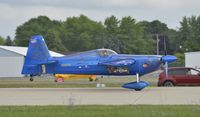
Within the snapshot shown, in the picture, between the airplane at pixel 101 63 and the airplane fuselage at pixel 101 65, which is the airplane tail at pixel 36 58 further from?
the airplane fuselage at pixel 101 65

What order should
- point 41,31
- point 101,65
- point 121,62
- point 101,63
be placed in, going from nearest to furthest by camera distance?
point 121,62 < point 101,63 < point 101,65 < point 41,31

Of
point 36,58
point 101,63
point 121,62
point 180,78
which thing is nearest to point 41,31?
point 180,78

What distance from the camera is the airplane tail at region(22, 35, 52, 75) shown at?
103ft

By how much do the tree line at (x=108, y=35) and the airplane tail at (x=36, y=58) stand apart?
101437 mm

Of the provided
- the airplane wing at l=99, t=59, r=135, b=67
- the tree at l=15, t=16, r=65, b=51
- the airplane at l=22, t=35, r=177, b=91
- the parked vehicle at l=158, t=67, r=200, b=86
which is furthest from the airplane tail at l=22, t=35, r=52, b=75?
the tree at l=15, t=16, r=65, b=51

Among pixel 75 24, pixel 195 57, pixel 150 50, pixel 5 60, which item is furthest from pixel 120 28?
pixel 195 57

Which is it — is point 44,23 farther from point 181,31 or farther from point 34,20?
point 181,31

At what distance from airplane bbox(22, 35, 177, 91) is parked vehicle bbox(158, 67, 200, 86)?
419 cm

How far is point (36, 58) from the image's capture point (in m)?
31.6

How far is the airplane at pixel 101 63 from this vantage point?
28953 mm

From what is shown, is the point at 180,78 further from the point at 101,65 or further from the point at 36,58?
the point at 36,58

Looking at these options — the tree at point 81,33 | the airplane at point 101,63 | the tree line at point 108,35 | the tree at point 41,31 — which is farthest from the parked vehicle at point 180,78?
the tree at point 81,33

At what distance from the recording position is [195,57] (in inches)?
2559

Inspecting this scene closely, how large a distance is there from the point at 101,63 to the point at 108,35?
122m
